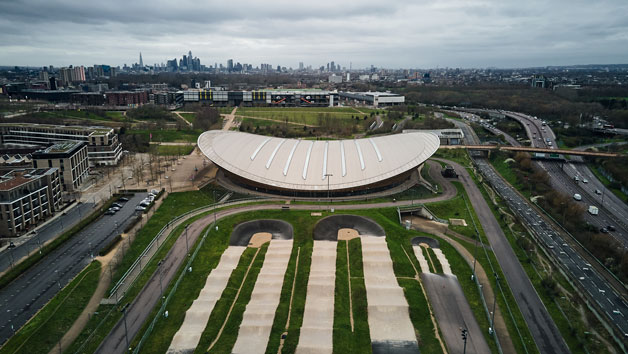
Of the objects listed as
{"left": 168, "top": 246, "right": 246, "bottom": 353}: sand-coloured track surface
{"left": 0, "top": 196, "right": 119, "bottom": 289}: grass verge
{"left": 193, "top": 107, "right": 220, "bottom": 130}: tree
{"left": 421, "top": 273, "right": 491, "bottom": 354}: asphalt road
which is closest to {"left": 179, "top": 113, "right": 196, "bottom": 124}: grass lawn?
{"left": 193, "top": 107, "right": 220, "bottom": 130}: tree

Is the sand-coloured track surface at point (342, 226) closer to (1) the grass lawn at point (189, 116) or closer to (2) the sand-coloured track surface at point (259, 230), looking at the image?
(2) the sand-coloured track surface at point (259, 230)

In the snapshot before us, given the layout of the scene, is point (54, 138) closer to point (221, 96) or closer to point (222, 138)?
point (222, 138)

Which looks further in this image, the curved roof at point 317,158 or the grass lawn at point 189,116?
the grass lawn at point 189,116

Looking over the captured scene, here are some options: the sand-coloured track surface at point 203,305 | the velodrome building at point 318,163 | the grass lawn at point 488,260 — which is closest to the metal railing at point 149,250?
the velodrome building at point 318,163

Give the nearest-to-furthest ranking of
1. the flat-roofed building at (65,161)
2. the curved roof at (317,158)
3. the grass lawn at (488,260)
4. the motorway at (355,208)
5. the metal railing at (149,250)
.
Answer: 1. the motorway at (355,208)
2. the grass lawn at (488,260)
3. the metal railing at (149,250)
4. the curved roof at (317,158)
5. the flat-roofed building at (65,161)

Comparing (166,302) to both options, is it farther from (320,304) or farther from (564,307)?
(564,307)

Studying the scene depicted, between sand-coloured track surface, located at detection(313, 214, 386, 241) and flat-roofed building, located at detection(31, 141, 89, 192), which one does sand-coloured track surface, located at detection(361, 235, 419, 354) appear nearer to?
sand-coloured track surface, located at detection(313, 214, 386, 241)
